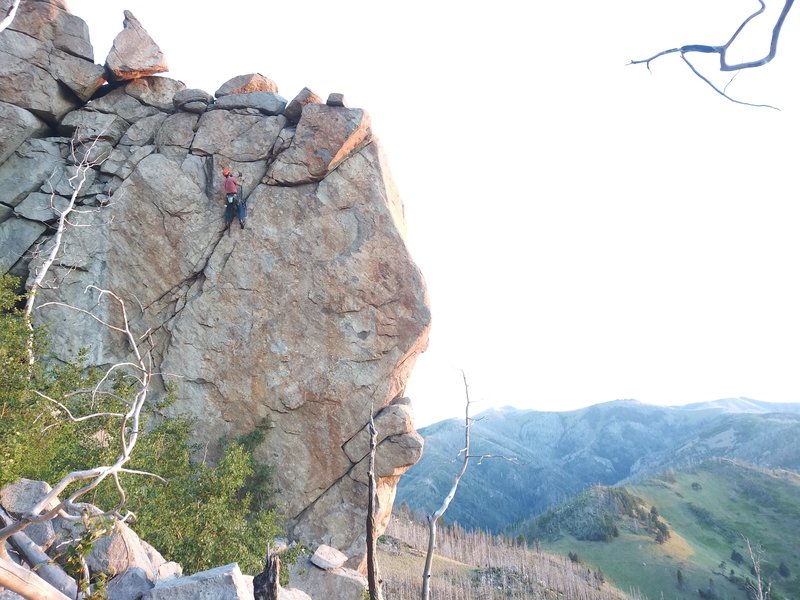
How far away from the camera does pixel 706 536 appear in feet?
347

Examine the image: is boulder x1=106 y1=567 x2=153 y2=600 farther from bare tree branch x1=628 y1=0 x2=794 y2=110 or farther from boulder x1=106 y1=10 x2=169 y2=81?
boulder x1=106 y1=10 x2=169 y2=81

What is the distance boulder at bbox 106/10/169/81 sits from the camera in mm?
29062

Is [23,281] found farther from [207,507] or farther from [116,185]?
[207,507]

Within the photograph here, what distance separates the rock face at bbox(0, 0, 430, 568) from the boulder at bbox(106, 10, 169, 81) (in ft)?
10.9

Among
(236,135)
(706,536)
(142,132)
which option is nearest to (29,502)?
(236,135)

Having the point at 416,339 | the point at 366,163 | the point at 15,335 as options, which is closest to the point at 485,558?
the point at 416,339

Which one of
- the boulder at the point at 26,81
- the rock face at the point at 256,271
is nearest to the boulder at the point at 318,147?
the rock face at the point at 256,271

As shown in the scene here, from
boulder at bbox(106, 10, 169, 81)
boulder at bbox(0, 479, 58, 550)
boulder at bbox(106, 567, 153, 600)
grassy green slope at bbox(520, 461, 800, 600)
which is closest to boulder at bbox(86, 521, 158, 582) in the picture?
boulder at bbox(106, 567, 153, 600)

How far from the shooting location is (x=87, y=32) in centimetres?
2980

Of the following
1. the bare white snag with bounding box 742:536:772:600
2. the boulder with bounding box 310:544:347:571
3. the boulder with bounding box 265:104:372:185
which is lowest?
the bare white snag with bounding box 742:536:772:600

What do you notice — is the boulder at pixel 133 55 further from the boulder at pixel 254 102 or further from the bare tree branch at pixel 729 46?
the bare tree branch at pixel 729 46

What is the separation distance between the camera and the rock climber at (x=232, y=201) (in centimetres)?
2567

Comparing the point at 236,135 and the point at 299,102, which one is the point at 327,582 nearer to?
the point at 236,135

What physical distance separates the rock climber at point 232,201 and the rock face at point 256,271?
0.52 meters
